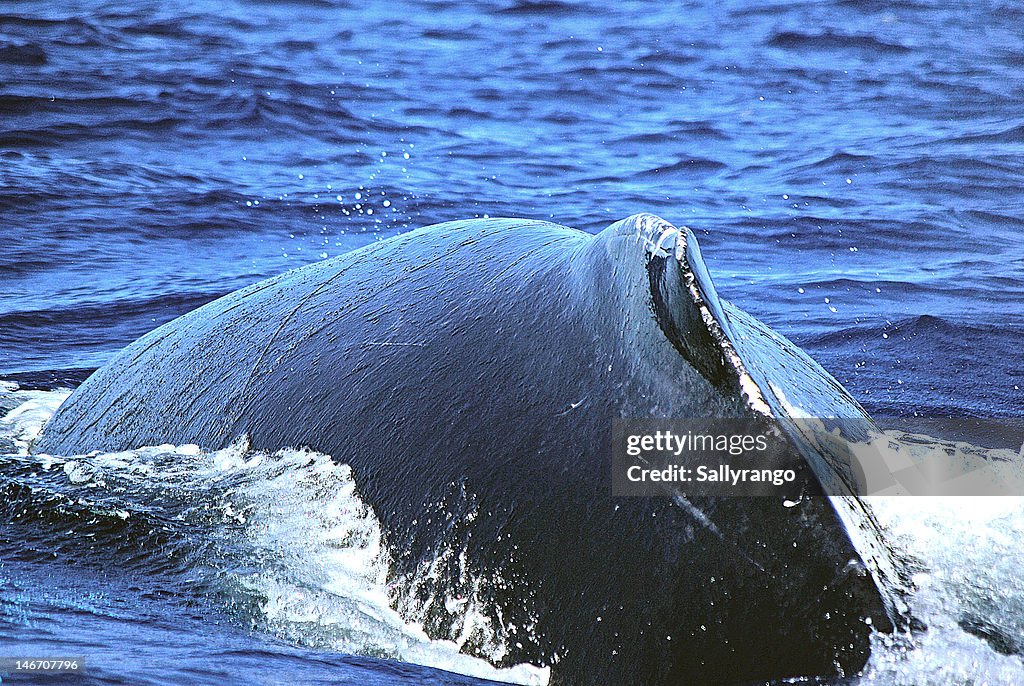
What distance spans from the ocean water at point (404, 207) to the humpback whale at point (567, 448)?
4.1 inches

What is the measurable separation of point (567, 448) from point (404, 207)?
26.8 feet

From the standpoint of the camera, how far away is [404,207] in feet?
34.0

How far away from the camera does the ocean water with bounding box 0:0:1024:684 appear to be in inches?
102

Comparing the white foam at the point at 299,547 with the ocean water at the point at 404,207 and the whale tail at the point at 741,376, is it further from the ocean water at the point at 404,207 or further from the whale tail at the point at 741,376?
the whale tail at the point at 741,376

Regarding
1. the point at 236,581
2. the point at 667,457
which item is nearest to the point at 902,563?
the point at 667,457

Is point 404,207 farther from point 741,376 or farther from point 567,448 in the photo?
point 741,376

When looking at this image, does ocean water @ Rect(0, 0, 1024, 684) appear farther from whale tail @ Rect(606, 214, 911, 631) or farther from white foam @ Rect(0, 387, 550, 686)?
whale tail @ Rect(606, 214, 911, 631)

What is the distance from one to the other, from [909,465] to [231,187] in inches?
346

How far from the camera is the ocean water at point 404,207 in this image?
260 cm

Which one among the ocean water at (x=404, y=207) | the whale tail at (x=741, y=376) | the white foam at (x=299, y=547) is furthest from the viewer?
the ocean water at (x=404, y=207)

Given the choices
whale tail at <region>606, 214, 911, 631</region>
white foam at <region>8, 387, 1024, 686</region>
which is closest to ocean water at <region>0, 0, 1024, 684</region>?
white foam at <region>8, 387, 1024, 686</region>

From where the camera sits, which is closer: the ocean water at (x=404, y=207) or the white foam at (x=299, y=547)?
the white foam at (x=299, y=547)

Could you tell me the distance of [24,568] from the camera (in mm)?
2938

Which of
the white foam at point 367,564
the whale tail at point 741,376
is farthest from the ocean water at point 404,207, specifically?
the whale tail at point 741,376
